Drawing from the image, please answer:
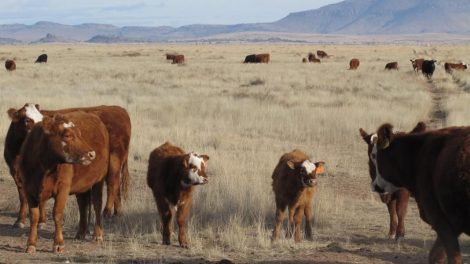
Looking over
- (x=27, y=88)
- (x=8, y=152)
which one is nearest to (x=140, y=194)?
(x=8, y=152)

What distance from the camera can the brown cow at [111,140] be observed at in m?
9.44

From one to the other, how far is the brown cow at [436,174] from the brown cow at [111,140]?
3874 millimetres

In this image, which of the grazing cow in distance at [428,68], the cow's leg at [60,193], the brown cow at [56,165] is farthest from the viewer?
the grazing cow in distance at [428,68]

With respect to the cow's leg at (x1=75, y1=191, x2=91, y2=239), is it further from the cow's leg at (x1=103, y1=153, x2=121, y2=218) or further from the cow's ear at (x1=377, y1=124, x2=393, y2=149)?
the cow's ear at (x1=377, y1=124, x2=393, y2=149)

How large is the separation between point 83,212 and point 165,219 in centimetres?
115

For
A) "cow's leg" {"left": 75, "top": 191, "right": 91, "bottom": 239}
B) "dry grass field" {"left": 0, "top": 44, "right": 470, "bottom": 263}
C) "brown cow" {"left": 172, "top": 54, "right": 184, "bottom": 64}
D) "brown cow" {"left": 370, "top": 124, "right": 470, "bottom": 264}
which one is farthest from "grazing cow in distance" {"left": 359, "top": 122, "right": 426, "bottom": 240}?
"brown cow" {"left": 172, "top": 54, "right": 184, "bottom": 64}

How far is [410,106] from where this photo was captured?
78.5ft

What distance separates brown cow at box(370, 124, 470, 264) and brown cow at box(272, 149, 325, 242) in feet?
5.84

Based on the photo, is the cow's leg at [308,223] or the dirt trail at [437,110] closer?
the cow's leg at [308,223]

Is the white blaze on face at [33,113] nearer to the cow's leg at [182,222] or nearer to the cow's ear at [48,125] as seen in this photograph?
the cow's ear at [48,125]

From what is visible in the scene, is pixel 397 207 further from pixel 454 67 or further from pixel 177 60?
pixel 177 60

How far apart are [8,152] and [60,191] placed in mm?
2126

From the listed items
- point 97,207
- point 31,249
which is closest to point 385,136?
point 97,207

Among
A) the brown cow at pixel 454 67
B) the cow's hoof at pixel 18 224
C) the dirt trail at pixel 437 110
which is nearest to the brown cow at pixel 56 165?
the cow's hoof at pixel 18 224
